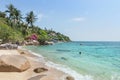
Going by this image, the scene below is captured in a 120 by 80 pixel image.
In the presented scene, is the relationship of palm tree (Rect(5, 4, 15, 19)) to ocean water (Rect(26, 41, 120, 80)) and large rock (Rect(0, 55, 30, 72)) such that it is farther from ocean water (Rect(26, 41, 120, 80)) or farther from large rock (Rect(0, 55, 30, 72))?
large rock (Rect(0, 55, 30, 72))

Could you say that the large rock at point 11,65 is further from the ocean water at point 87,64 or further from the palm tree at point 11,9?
the palm tree at point 11,9

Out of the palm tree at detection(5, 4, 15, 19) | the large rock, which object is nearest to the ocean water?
the large rock

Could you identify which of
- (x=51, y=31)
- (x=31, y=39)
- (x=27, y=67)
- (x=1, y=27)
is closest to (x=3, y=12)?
(x=31, y=39)

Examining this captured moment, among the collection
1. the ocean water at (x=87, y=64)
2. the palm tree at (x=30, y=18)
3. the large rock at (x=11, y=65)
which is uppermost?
the palm tree at (x=30, y=18)

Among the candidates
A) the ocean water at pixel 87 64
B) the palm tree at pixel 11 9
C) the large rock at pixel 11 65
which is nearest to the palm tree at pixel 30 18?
the palm tree at pixel 11 9

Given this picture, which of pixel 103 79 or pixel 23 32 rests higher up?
pixel 23 32

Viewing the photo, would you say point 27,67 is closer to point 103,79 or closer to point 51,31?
point 103,79

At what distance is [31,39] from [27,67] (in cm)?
5894

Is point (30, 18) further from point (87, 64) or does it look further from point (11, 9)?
point (87, 64)

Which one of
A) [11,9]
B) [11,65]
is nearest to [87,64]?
[11,65]

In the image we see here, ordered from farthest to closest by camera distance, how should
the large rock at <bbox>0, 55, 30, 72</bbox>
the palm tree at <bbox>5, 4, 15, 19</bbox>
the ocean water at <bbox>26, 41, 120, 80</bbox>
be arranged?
the palm tree at <bbox>5, 4, 15, 19</bbox>
the ocean water at <bbox>26, 41, 120, 80</bbox>
the large rock at <bbox>0, 55, 30, 72</bbox>

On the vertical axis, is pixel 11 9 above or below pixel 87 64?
above

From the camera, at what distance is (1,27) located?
49.4 m

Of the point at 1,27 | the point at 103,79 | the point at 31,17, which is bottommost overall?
the point at 103,79
